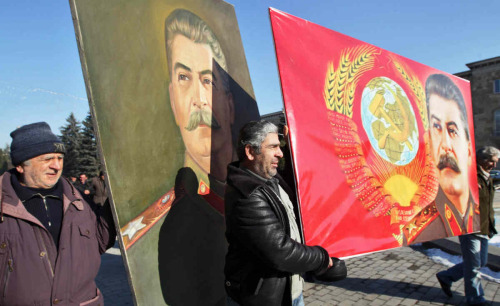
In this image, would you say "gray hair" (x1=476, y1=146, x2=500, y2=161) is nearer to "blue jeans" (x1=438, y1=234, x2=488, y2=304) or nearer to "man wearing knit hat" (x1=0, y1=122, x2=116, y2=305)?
"blue jeans" (x1=438, y1=234, x2=488, y2=304)

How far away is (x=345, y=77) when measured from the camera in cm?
259

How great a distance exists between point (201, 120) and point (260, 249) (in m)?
1.04

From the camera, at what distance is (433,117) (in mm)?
3252

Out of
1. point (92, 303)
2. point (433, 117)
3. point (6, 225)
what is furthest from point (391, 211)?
point (6, 225)

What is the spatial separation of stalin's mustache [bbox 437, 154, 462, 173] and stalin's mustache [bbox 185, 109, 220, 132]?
237cm

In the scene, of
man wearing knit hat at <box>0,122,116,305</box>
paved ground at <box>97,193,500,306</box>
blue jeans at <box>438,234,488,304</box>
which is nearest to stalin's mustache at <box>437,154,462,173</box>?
blue jeans at <box>438,234,488,304</box>

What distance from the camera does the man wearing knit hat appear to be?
4.84 feet

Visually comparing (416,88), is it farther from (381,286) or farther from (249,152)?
(381,286)

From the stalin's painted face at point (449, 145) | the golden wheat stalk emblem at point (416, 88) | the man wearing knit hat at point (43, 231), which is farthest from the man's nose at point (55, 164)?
the stalin's painted face at point (449, 145)

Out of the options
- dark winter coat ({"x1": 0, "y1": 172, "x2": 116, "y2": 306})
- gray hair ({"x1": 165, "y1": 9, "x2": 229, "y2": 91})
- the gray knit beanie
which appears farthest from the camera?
gray hair ({"x1": 165, "y1": 9, "x2": 229, "y2": 91})

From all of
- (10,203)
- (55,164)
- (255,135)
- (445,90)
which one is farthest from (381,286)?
(10,203)

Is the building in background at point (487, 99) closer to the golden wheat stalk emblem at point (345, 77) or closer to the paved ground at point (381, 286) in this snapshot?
the paved ground at point (381, 286)

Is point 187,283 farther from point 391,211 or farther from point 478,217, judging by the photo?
point 478,217

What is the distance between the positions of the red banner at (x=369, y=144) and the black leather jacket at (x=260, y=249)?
0.30m
